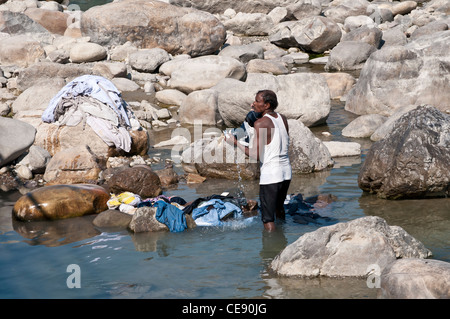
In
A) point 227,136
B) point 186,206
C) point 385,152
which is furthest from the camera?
point 385,152

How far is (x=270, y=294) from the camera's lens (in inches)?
244

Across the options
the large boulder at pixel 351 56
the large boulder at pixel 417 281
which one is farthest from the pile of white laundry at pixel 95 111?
the large boulder at pixel 351 56

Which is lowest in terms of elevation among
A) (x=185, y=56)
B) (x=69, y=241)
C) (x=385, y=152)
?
(x=69, y=241)

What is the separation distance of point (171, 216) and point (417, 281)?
3.90 meters

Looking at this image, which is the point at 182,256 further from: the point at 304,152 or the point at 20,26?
the point at 20,26

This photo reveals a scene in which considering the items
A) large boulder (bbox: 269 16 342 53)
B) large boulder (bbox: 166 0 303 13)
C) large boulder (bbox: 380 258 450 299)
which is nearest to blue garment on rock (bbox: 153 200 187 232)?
large boulder (bbox: 380 258 450 299)

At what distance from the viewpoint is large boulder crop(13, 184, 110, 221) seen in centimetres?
916

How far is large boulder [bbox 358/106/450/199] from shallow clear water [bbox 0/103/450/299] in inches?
8.6

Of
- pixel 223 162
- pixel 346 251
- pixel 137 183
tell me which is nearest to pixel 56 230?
pixel 137 183

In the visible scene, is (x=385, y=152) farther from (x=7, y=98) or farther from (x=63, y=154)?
(x=7, y=98)

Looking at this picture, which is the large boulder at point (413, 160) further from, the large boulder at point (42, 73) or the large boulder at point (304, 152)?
the large boulder at point (42, 73)

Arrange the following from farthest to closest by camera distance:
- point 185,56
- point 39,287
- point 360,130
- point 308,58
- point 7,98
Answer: point 308,58, point 185,56, point 7,98, point 360,130, point 39,287
